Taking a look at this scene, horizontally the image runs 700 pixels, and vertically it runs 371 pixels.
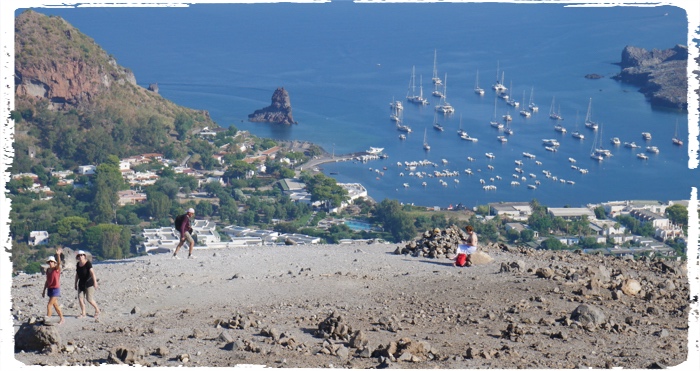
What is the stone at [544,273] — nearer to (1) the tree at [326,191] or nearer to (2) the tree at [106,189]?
(2) the tree at [106,189]

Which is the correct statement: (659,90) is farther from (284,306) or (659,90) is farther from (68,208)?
(284,306)

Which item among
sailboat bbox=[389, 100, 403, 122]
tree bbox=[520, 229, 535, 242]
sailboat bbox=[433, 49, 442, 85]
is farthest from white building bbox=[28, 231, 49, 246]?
sailboat bbox=[433, 49, 442, 85]

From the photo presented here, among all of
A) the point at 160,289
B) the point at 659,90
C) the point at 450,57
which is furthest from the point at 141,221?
the point at 450,57

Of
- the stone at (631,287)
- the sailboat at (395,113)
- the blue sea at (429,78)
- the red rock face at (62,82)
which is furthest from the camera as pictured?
the sailboat at (395,113)

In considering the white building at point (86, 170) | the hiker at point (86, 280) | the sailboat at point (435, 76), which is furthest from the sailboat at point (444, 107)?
the hiker at point (86, 280)

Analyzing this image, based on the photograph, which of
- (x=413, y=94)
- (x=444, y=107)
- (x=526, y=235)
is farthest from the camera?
(x=413, y=94)

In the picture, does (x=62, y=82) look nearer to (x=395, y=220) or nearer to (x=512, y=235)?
(x=395, y=220)

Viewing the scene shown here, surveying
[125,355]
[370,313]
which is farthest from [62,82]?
[125,355]
